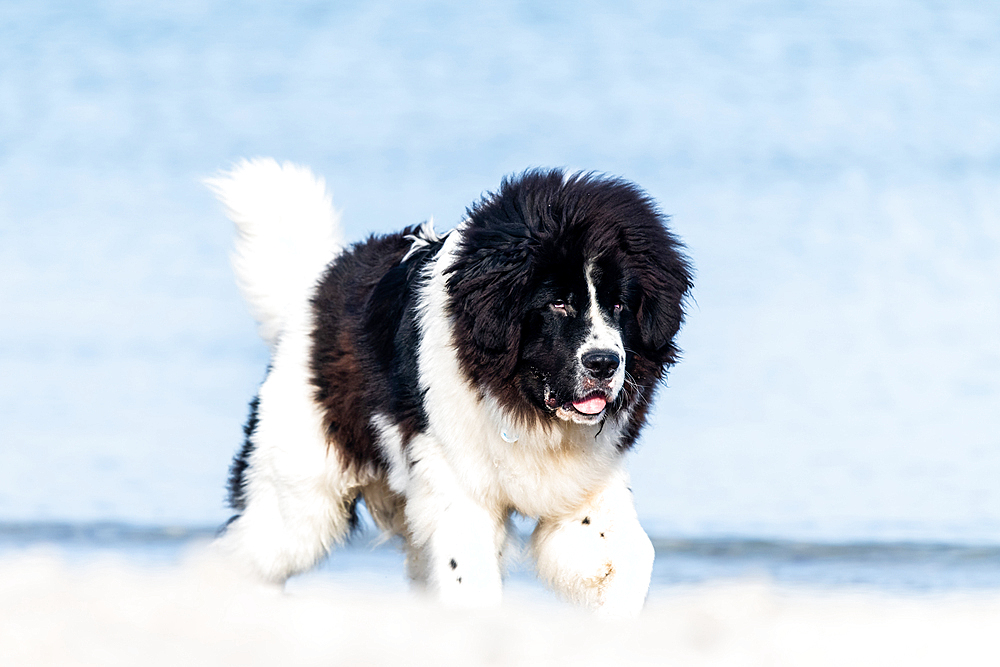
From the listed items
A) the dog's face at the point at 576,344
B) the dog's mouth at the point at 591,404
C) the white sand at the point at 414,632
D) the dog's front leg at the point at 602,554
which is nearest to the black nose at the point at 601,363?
the dog's face at the point at 576,344

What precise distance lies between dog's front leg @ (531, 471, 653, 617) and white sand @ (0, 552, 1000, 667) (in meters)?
0.26

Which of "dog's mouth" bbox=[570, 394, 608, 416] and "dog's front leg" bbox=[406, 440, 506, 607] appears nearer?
"dog's mouth" bbox=[570, 394, 608, 416]

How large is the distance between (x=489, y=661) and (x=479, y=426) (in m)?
1.45

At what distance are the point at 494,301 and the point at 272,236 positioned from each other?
6.53 feet

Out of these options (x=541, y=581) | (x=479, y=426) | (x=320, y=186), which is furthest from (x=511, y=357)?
(x=320, y=186)

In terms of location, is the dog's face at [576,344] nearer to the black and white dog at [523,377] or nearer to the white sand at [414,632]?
the black and white dog at [523,377]

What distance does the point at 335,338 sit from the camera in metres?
5.17

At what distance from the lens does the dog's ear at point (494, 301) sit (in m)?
4.25

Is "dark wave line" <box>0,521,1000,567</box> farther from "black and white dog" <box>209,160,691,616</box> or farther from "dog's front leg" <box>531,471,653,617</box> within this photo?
"dog's front leg" <box>531,471,653,617</box>

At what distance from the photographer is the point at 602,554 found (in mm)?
4395

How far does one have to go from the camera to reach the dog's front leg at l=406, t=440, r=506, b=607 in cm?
429

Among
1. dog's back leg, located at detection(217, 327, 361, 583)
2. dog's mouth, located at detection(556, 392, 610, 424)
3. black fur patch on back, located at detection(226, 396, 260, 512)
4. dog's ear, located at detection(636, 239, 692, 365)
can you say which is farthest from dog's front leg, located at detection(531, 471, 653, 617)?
black fur patch on back, located at detection(226, 396, 260, 512)

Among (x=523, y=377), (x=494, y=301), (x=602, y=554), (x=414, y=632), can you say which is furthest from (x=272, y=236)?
(x=414, y=632)

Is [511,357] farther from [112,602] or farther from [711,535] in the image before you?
[711,535]
